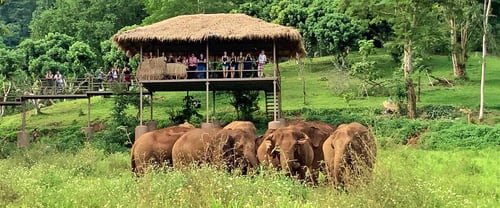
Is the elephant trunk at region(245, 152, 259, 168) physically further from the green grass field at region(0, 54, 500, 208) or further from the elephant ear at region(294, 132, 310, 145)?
the green grass field at region(0, 54, 500, 208)

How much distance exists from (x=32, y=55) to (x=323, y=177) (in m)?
26.6

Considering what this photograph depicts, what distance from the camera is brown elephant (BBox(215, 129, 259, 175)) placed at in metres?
15.0

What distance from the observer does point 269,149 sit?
571 inches

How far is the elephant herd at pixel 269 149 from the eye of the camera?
548 inches

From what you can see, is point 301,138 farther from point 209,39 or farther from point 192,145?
point 209,39

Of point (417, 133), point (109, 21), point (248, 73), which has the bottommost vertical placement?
point (417, 133)

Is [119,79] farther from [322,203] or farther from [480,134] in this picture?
[322,203]

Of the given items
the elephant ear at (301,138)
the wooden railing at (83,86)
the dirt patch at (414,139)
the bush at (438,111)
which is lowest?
the dirt patch at (414,139)

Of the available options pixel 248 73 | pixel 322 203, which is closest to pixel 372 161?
pixel 322 203

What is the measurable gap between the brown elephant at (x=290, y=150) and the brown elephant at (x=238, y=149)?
456 mm

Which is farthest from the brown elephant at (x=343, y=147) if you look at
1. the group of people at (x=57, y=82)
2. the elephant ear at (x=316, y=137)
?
the group of people at (x=57, y=82)

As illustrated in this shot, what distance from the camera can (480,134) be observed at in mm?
24234

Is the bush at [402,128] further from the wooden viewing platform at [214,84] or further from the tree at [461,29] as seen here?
the tree at [461,29]

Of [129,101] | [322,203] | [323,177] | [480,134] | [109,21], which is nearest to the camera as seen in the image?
[322,203]
